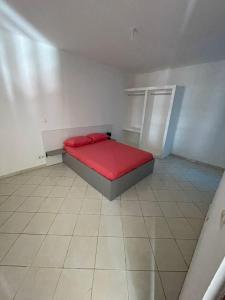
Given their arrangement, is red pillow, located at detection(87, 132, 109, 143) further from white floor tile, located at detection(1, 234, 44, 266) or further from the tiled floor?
white floor tile, located at detection(1, 234, 44, 266)

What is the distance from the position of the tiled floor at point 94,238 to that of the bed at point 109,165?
0.17 meters

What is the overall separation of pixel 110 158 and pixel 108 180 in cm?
54

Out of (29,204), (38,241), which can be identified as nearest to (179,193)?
(38,241)

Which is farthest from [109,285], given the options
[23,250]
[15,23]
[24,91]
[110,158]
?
[15,23]

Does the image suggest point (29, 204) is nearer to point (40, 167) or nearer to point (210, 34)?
point (40, 167)

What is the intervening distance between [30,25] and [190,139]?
13.6 feet

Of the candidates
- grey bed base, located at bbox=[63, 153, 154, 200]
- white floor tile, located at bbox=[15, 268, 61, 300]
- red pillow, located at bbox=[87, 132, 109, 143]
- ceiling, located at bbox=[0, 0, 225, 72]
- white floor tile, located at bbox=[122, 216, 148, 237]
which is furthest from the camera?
red pillow, located at bbox=[87, 132, 109, 143]

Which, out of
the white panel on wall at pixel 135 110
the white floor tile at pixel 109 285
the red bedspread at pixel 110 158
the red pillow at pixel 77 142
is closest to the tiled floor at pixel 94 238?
the white floor tile at pixel 109 285

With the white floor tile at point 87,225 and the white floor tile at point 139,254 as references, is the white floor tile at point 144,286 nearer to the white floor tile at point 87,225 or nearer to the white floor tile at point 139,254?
the white floor tile at point 139,254

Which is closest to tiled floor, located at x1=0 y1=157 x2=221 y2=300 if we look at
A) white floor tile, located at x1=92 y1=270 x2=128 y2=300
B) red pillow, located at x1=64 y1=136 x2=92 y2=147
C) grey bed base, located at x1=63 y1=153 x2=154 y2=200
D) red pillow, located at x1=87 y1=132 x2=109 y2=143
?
white floor tile, located at x1=92 y1=270 x2=128 y2=300

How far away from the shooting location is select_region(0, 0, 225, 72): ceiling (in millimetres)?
1495

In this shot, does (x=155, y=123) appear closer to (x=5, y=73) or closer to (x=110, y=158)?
(x=110, y=158)

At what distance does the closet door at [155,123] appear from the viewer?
382cm

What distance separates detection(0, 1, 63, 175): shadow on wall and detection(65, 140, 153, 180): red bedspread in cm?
84
